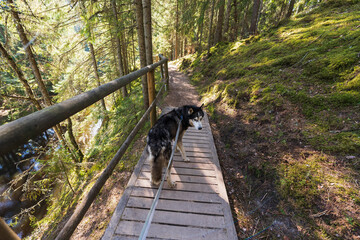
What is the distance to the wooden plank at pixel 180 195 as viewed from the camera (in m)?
2.67

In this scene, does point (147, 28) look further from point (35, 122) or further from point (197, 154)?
point (35, 122)

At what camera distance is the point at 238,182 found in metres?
3.23

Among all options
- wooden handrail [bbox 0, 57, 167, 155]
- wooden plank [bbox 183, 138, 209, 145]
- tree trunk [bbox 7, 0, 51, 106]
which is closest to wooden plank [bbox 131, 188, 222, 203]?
wooden plank [bbox 183, 138, 209, 145]

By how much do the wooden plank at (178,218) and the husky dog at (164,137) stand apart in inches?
20.0

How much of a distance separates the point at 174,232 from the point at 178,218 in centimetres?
21

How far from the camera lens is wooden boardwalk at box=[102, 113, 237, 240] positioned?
86.0 inches

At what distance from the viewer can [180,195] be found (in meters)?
2.75

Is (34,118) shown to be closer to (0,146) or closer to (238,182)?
(0,146)

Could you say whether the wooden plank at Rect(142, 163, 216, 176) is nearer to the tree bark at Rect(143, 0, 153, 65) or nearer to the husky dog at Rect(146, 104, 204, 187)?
the husky dog at Rect(146, 104, 204, 187)

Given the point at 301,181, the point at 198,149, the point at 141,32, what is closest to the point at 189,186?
the point at 198,149

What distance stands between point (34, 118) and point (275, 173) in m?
3.62

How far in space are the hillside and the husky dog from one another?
1.45 meters

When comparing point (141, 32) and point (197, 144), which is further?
point (141, 32)

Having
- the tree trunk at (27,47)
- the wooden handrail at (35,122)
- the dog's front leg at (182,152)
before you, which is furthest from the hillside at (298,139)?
the tree trunk at (27,47)
